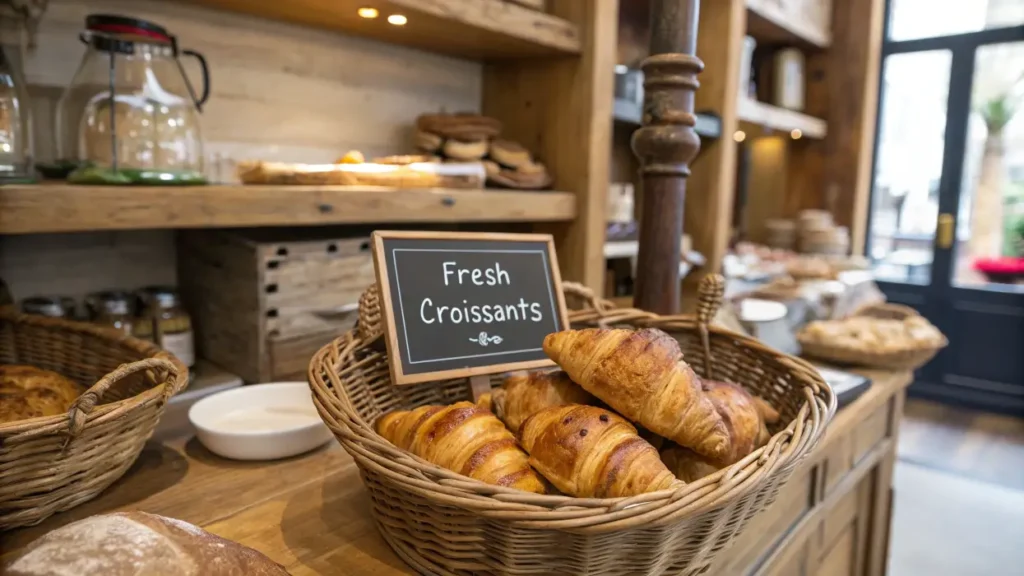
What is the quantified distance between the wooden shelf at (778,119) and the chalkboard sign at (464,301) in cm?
179

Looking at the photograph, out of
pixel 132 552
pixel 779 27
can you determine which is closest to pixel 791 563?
pixel 132 552

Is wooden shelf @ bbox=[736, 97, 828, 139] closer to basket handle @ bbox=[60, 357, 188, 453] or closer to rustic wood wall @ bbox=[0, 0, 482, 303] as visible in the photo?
rustic wood wall @ bbox=[0, 0, 482, 303]

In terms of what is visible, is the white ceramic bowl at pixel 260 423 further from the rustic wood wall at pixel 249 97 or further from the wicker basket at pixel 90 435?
the rustic wood wall at pixel 249 97

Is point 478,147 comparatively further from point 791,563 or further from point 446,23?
point 791,563

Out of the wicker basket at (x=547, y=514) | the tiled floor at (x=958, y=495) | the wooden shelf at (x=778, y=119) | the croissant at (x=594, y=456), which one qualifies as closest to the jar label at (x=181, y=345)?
the wicker basket at (x=547, y=514)

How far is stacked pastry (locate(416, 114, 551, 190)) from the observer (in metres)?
1.70

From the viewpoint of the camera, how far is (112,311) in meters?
1.20

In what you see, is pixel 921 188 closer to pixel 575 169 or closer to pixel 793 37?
pixel 793 37

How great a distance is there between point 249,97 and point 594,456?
1.30 meters

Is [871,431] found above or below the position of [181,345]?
below

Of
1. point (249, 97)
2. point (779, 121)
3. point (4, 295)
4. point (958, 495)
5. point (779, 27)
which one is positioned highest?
point (779, 27)

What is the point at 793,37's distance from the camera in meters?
3.24

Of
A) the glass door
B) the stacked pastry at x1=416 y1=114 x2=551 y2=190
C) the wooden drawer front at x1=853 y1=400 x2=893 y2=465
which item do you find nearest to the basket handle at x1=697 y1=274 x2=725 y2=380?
the wooden drawer front at x1=853 y1=400 x2=893 y2=465

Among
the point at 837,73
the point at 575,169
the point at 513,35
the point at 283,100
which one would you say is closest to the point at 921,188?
the point at 837,73
